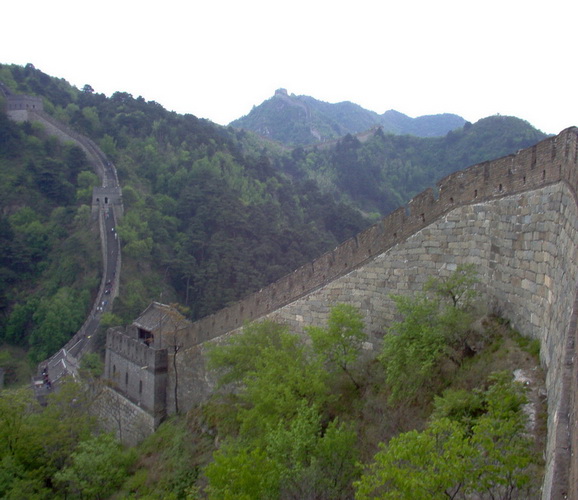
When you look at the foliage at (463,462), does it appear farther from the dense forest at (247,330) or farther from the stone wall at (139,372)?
the stone wall at (139,372)

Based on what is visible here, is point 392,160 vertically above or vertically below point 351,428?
above

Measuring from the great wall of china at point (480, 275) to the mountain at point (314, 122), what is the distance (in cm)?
10559

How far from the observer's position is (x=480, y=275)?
7.86 metres

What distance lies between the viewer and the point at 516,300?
6.91m

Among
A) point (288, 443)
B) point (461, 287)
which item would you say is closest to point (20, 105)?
point (288, 443)

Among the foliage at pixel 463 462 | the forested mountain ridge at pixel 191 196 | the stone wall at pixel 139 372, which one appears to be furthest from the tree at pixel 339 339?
the forested mountain ridge at pixel 191 196

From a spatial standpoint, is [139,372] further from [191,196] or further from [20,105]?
[20,105]

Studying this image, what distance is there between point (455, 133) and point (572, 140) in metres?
73.8

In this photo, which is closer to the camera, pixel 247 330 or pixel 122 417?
pixel 247 330

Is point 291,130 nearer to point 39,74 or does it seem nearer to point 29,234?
point 39,74

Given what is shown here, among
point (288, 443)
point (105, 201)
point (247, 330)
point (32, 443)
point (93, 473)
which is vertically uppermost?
point (105, 201)

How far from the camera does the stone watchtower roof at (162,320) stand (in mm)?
16672

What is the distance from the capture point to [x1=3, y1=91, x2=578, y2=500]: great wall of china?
471 centimetres

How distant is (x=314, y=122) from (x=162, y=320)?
124 m
